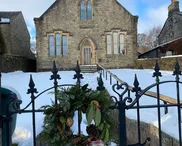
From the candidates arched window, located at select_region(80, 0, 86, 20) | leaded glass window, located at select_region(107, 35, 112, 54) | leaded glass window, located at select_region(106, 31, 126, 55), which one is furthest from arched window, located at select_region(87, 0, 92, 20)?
leaded glass window, located at select_region(107, 35, 112, 54)

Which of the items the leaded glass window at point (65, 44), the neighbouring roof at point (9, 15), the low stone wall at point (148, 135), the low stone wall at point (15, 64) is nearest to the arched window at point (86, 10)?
the leaded glass window at point (65, 44)

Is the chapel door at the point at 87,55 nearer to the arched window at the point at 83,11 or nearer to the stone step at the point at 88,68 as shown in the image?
the stone step at the point at 88,68

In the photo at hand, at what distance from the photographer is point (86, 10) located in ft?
83.8

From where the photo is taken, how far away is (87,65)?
24562mm

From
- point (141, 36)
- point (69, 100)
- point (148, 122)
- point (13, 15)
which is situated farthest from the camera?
point (141, 36)

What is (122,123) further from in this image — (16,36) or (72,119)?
(16,36)

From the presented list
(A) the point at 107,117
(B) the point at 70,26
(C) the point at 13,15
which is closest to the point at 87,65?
(B) the point at 70,26

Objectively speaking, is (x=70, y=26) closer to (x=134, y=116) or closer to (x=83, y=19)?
(x=83, y=19)

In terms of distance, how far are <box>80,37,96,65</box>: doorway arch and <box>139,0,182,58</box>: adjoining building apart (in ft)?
30.6

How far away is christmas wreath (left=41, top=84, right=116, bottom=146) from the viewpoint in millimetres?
1930

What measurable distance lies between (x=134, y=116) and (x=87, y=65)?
20.3 meters

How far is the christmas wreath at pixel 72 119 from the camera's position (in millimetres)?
1930

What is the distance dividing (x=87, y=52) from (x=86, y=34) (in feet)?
6.82

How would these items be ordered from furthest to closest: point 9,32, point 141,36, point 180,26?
point 141,36, point 180,26, point 9,32
